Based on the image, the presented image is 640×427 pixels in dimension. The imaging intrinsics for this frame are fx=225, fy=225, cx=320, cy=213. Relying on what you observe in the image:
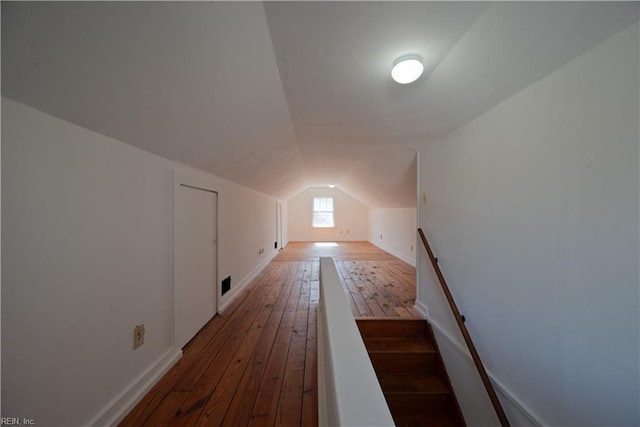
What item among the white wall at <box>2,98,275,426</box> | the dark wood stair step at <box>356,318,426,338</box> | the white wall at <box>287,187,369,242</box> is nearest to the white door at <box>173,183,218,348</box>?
the white wall at <box>2,98,275,426</box>

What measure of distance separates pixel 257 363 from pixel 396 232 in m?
4.69

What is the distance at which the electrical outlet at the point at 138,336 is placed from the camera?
1454 mm

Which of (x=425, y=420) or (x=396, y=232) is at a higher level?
(x=396, y=232)

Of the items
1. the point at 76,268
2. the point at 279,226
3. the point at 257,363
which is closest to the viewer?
the point at 76,268

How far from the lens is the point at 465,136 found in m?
1.84

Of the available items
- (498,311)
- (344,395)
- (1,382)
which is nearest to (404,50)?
(344,395)

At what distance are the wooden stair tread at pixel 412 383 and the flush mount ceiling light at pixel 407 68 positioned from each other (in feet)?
8.43

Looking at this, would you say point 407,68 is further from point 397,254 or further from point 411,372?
point 397,254

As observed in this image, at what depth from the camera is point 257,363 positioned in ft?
6.10

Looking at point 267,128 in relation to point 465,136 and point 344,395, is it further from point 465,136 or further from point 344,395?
point 344,395

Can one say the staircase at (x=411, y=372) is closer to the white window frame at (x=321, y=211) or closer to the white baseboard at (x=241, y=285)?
the white baseboard at (x=241, y=285)

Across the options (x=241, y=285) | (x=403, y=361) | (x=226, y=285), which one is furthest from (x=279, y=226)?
(x=403, y=361)

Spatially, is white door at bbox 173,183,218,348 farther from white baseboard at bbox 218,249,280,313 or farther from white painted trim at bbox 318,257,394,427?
white painted trim at bbox 318,257,394,427

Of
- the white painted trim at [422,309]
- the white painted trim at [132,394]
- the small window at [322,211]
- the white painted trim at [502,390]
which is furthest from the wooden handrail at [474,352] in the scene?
the small window at [322,211]
